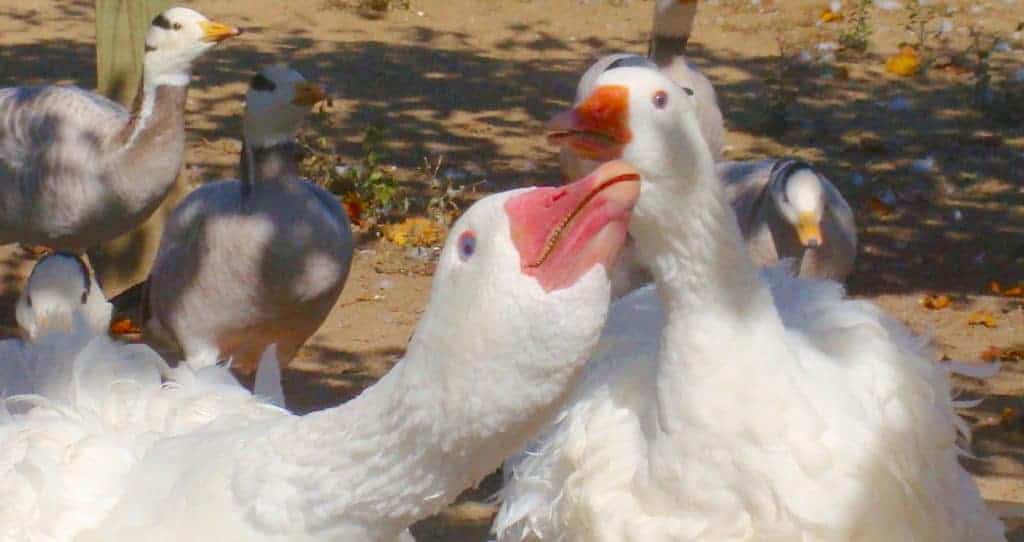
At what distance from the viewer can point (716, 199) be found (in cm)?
325

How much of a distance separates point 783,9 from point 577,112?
8.52 m

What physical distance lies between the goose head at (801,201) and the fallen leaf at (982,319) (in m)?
1.08

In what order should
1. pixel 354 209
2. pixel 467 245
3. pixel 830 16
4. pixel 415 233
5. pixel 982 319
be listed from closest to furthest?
pixel 467 245
pixel 982 319
pixel 415 233
pixel 354 209
pixel 830 16

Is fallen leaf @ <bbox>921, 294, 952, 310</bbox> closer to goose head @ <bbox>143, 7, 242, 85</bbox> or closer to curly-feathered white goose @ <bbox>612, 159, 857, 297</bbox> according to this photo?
curly-feathered white goose @ <bbox>612, 159, 857, 297</bbox>

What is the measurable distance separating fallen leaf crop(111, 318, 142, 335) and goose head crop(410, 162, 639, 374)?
16.6ft

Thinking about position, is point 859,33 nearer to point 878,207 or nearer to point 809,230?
point 878,207

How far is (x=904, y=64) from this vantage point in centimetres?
1004

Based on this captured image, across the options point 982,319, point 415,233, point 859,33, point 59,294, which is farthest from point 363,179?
point 859,33

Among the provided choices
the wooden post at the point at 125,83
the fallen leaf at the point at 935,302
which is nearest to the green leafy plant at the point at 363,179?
the wooden post at the point at 125,83

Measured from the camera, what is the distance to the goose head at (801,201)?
5.76m

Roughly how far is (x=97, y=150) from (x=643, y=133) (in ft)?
12.9

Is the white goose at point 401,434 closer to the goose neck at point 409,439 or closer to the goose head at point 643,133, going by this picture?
the goose neck at point 409,439

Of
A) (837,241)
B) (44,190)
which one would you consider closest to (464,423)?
(837,241)

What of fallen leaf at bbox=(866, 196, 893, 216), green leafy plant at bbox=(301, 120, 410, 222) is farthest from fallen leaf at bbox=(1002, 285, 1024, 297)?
green leafy plant at bbox=(301, 120, 410, 222)
